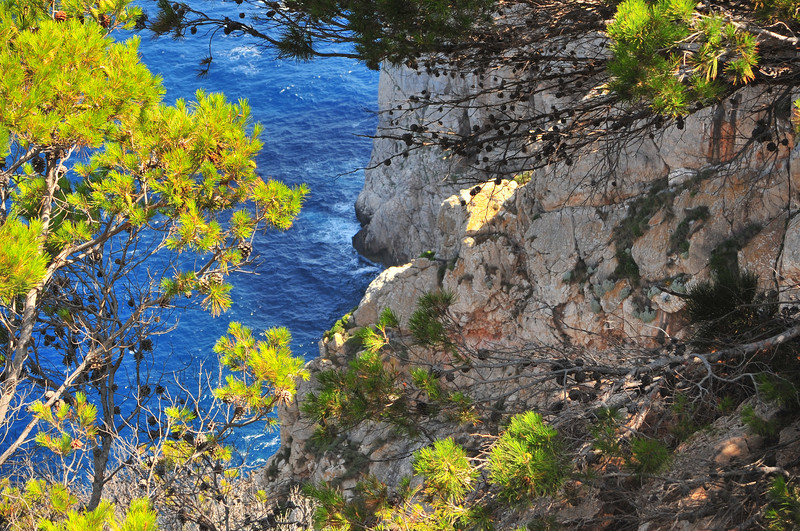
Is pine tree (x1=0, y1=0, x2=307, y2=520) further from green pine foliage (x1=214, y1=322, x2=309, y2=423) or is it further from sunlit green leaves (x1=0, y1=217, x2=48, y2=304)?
sunlit green leaves (x1=0, y1=217, x2=48, y2=304)

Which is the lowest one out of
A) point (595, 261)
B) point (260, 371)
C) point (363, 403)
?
point (595, 261)

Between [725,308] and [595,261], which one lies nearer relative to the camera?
[725,308]

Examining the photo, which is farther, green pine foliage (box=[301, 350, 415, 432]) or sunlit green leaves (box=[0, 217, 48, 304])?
green pine foliage (box=[301, 350, 415, 432])

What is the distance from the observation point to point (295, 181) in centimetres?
4022

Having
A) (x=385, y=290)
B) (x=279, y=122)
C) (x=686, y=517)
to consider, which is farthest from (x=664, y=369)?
(x=279, y=122)

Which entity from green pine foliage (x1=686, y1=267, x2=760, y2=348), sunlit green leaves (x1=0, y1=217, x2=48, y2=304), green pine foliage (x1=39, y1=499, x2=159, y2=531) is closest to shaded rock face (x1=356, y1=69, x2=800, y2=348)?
green pine foliage (x1=686, y1=267, x2=760, y2=348)

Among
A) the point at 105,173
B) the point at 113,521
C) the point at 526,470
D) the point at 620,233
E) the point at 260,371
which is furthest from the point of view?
the point at 620,233

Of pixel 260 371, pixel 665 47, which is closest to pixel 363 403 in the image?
pixel 260 371

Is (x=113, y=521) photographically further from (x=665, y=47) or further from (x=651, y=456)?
(x=665, y=47)

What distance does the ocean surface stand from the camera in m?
31.7

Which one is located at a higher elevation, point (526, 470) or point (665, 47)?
point (665, 47)

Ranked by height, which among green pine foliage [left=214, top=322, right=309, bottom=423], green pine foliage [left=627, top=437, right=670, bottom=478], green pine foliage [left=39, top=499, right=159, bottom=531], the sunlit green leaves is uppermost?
the sunlit green leaves

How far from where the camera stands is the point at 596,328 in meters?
13.0

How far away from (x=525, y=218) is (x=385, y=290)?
177 inches
